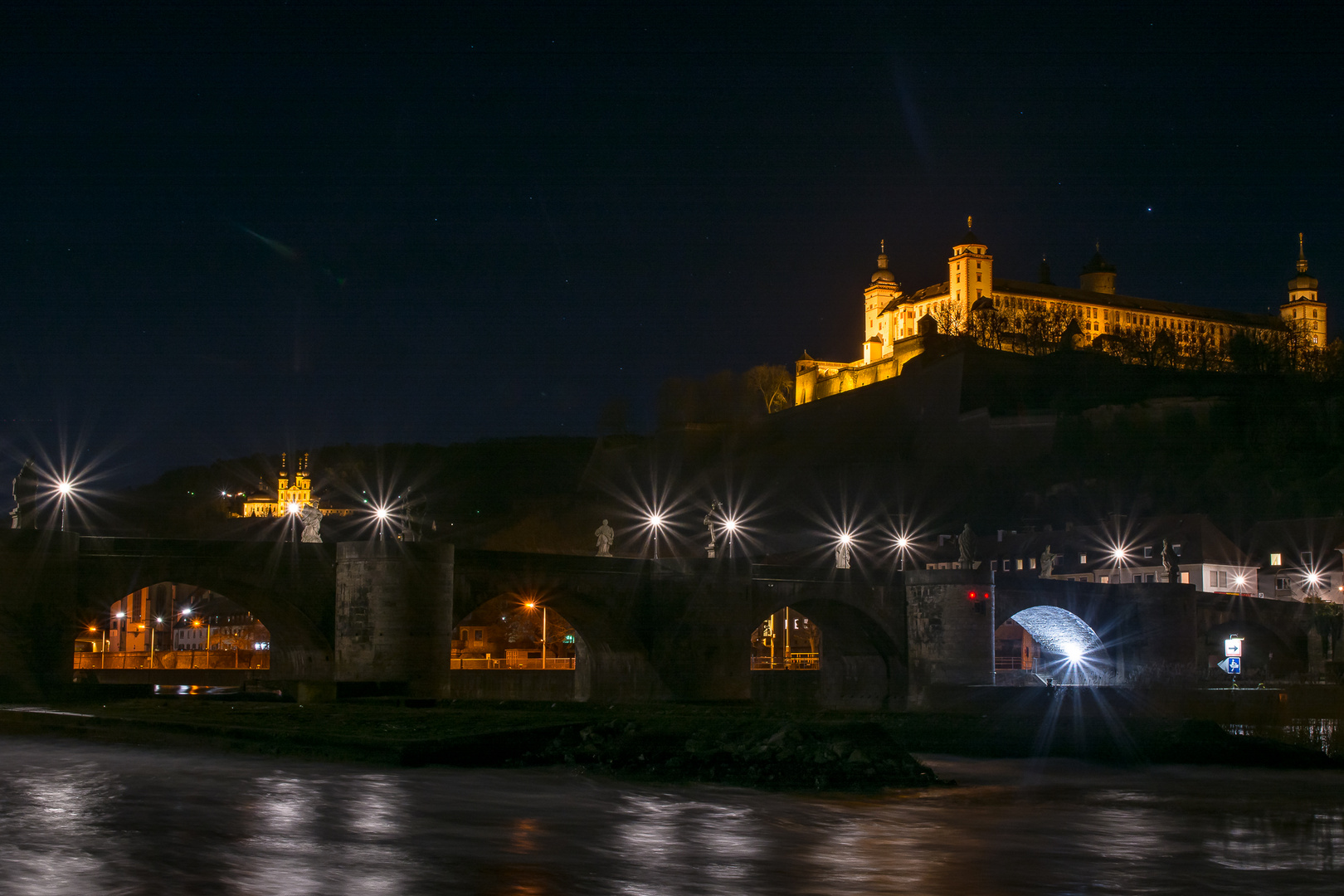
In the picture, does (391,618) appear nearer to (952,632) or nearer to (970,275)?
(952,632)

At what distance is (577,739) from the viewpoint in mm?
25328

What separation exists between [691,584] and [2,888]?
30248 millimetres

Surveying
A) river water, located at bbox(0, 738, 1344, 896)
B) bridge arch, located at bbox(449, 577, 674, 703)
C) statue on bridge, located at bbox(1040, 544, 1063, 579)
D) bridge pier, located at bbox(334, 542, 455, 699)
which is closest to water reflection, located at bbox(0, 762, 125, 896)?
river water, located at bbox(0, 738, 1344, 896)

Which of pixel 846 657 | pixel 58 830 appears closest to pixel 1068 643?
pixel 846 657

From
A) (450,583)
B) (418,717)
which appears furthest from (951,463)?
(418,717)

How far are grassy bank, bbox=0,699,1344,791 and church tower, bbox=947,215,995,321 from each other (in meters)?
119

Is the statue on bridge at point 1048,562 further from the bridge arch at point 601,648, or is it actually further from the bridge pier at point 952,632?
the bridge arch at point 601,648

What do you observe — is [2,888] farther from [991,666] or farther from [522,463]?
[522,463]

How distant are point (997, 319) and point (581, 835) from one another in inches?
4969

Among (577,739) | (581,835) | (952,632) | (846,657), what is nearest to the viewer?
(581,835)

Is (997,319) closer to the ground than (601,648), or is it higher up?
higher up

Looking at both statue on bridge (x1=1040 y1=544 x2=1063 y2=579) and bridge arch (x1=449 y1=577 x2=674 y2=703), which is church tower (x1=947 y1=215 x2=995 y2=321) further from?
bridge arch (x1=449 y1=577 x2=674 y2=703)

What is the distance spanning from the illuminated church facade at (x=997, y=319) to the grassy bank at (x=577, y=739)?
10625 centimetres

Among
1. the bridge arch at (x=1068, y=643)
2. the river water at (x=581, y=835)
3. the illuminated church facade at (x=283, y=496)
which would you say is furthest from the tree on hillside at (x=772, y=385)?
the river water at (x=581, y=835)
